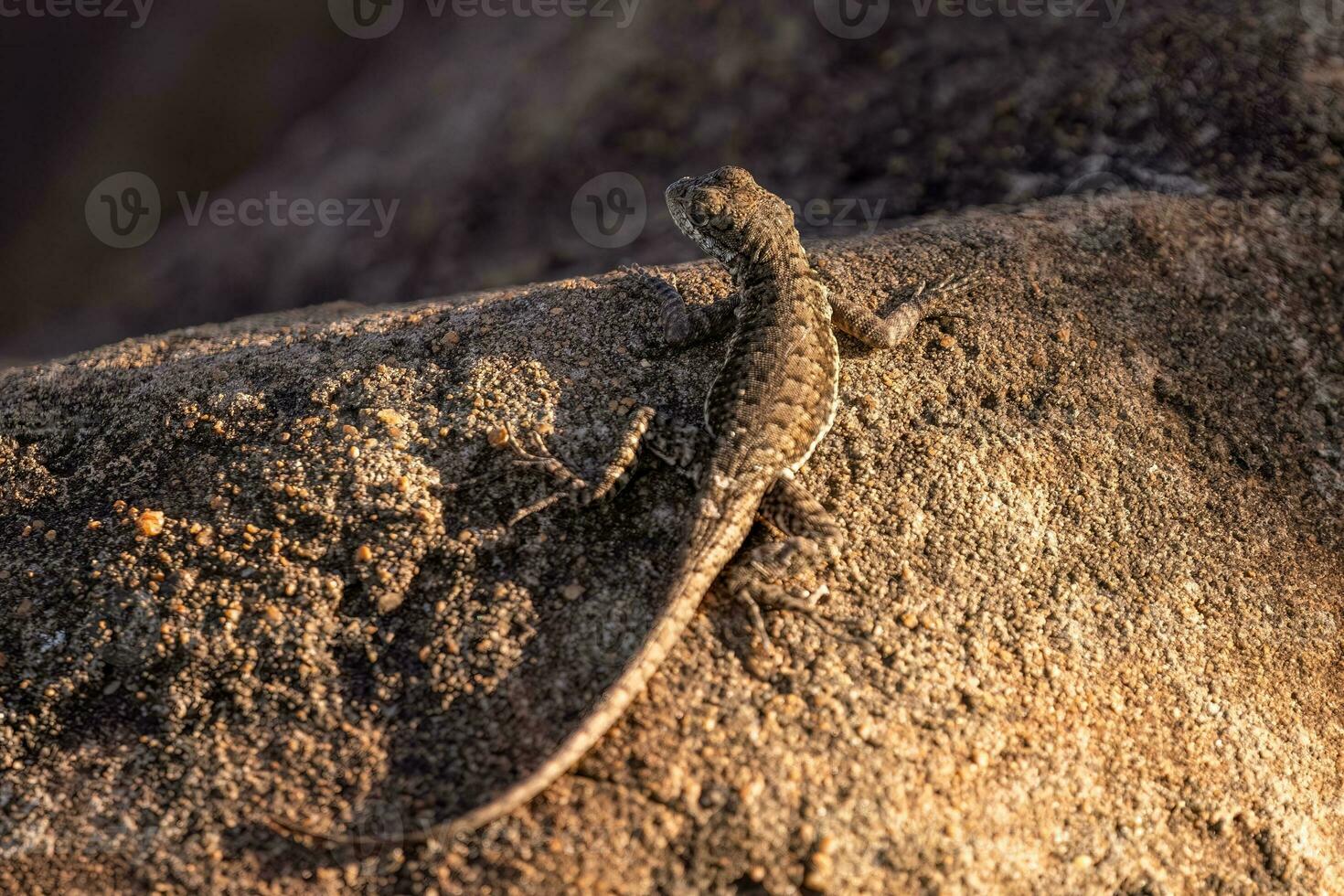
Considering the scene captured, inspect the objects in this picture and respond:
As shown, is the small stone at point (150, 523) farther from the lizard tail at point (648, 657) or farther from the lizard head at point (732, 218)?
the lizard head at point (732, 218)

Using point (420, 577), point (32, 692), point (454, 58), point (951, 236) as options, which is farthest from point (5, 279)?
point (951, 236)

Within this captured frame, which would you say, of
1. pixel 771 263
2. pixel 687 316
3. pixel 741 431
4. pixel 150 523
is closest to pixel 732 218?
pixel 771 263

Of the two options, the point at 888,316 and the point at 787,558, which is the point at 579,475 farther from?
the point at 888,316

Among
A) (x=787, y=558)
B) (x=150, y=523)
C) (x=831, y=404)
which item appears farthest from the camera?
(x=831, y=404)

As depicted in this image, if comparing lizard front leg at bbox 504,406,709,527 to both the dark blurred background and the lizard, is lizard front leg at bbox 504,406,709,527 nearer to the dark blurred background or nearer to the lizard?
the lizard

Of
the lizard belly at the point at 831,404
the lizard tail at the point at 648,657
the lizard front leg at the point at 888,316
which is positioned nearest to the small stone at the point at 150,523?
the lizard tail at the point at 648,657

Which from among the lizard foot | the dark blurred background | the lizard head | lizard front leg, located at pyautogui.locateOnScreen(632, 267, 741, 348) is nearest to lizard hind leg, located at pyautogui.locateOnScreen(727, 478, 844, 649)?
the lizard foot

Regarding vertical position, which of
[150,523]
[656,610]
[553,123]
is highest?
[150,523]
